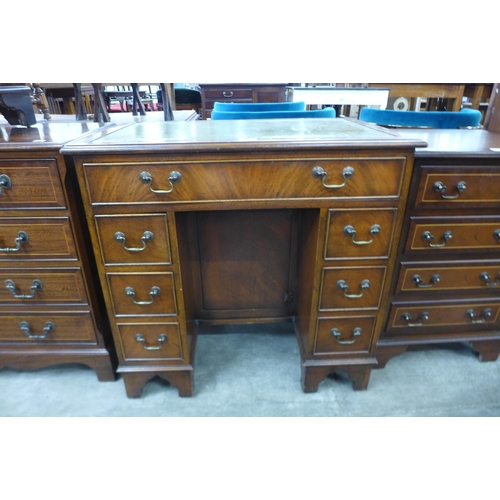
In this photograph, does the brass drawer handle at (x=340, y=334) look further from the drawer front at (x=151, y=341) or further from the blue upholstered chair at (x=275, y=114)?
the blue upholstered chair at (x=275, y=114)

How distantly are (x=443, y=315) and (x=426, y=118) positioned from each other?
998 millimetres

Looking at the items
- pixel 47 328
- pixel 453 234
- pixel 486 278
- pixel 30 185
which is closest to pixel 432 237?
pixel 453 234

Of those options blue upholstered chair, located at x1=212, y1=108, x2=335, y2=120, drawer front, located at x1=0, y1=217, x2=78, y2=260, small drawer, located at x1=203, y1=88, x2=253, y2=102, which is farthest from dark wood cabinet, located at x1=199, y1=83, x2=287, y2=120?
drawer front, located at x1=0, y1=217, x2=78, y2=260

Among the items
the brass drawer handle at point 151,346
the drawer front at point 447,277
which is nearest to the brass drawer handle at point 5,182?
the brass drawer handle at point 151,346

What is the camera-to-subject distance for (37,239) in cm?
112

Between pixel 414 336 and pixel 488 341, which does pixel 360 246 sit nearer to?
pixel 414 336

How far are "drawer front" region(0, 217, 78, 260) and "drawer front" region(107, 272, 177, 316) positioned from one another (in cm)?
20

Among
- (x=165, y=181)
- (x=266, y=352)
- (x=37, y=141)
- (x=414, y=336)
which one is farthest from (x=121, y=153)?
(x=414, y=336)

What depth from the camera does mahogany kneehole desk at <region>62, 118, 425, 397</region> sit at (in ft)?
3.08

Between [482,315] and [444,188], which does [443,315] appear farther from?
[444,188]

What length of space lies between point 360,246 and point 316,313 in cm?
28

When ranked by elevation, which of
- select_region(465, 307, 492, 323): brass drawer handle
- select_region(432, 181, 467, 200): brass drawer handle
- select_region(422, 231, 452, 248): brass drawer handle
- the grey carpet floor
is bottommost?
the grey carpet floor

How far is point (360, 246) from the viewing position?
1073 millimetres

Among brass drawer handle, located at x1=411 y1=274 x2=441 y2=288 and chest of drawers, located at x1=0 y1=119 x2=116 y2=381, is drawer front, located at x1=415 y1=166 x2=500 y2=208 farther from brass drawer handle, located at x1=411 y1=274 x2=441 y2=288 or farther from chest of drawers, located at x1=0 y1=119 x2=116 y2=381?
chest of drawers, located at x1=0 y1=119 x2=116 y2=381
